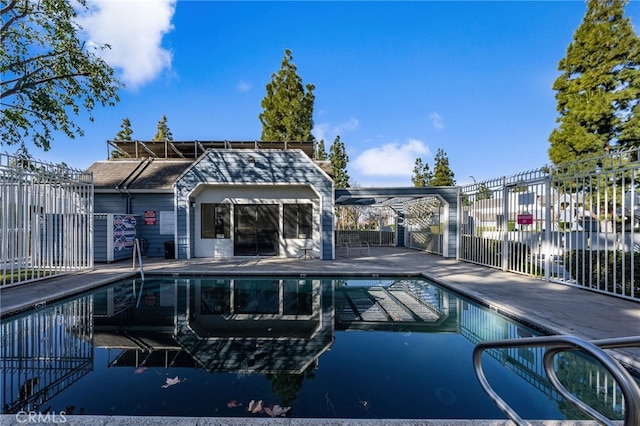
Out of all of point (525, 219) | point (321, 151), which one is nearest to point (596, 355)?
point (525, 219)

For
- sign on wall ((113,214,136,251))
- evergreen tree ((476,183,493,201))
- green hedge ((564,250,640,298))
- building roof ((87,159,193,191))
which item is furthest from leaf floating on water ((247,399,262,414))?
building roof ((87,159,193,191))

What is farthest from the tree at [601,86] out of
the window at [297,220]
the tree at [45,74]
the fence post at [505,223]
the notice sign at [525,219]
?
the tree at [45,74]

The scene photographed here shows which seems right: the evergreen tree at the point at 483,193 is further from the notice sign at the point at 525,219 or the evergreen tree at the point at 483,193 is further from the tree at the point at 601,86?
the tree at the point at 601,86

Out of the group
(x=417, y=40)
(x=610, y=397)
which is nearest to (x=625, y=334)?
(x=610, y=397)

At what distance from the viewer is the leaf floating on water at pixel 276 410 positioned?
97.9 inches

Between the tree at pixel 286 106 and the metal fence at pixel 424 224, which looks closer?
the metal fence at pixel 424 224

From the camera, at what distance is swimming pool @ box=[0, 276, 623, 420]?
266 cm

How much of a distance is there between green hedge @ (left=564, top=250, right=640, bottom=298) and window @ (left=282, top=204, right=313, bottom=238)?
A: 804 centimetres

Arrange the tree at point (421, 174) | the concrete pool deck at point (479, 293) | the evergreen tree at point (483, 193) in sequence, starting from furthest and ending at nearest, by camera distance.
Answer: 1. the tree at point (421, 174)
2. the evergreen tree at point (483, 193)
3. the concrete pool deck at point (479, 293)

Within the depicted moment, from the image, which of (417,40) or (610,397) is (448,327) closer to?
(610,397)

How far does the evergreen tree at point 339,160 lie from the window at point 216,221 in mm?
14236

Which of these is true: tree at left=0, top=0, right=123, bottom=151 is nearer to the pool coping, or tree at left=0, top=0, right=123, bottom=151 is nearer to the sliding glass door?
the sliding glass door

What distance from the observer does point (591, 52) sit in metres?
10.5

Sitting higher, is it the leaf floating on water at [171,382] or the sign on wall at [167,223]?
the sign on wall at [167,223]
